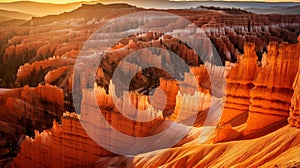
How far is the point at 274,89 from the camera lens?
30.7 ft

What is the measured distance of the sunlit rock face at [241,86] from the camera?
11188 mm

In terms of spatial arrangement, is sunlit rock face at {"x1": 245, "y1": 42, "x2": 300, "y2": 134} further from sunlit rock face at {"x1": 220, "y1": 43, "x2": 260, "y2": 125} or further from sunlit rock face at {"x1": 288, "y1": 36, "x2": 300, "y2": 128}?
sunlit rock face at {"x1": 220, "y1": 43, "x2": 260, "y2": 125}

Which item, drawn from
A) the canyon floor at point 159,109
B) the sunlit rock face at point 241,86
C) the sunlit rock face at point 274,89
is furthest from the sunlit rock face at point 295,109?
the sunlit rock face at point 241,86

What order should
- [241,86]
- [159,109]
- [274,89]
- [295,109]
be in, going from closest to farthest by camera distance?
[295,109] → [274,89] → [241,86] → [159,109]

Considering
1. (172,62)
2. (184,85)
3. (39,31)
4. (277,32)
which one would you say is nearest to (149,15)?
(39,31)

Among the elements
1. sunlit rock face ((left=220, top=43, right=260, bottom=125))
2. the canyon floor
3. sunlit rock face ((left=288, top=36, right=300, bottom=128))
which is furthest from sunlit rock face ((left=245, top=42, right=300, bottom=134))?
sunlit rock face ((left=220, top=43, right=260, bottom=125))

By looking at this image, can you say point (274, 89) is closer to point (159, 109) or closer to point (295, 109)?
point (295, 109)

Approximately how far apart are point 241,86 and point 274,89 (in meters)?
2.01

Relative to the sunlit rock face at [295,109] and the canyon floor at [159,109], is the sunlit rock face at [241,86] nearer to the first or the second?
the canyon floor at [159,109]

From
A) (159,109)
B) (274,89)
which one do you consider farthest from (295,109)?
(159,109)

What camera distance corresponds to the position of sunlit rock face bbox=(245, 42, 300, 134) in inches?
358

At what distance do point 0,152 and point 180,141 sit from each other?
1249cm

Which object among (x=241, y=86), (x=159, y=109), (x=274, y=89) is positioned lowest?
(x=159, y=109)

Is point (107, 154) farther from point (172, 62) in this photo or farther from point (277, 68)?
point (172, 62)
